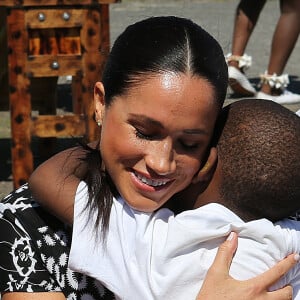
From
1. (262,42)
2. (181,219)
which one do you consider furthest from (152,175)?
(262,42)

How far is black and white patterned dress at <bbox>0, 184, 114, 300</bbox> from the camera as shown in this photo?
2.02 meters

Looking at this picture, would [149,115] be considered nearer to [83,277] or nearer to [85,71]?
[83,277]

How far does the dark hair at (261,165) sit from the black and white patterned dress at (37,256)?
0.44 metres

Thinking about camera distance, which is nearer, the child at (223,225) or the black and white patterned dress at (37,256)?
the child at (223,225)

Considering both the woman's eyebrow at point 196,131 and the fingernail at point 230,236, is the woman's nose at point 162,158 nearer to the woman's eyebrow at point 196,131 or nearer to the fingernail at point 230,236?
the woman's eyebrow at point 196,131

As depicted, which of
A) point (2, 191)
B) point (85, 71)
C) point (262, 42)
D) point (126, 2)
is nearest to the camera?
point (85, 71)

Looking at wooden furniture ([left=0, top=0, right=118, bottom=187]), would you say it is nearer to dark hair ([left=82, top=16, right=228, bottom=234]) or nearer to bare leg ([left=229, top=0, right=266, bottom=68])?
dark hair ([left=82, top=16, right=228, bottom=234])

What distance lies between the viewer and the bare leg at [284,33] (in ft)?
18.3

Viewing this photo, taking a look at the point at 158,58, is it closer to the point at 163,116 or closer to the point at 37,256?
the point at 163,116

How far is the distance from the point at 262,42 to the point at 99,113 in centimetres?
735

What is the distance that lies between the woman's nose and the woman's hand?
7.7 inches

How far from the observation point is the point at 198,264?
1779mm

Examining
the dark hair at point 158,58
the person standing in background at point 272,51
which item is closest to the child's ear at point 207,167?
the dark hair at point 158,58

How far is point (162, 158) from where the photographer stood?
176 cm
